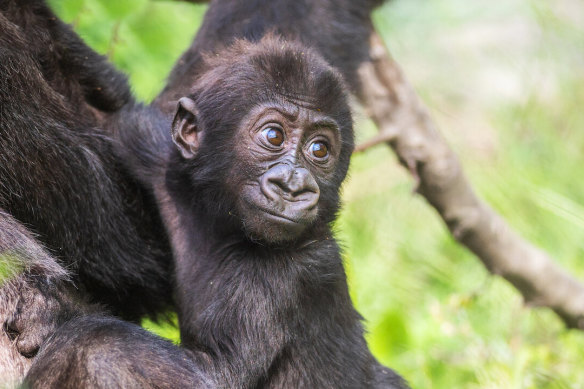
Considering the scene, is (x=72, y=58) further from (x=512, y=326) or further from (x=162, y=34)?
(x=512, y=326)

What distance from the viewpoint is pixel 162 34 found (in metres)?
6.91

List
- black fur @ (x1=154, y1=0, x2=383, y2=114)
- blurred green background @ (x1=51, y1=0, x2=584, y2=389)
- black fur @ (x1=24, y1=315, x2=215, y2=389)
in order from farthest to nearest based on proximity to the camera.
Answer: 1. blurred green background @ (x1=51, y1=0, x2=584, y2=389)
2. black fur @ (x1=154, y1=0, x2=383, y2=114)
3. black fur @ (x1=24, y1=315, x2=215, y2=389)

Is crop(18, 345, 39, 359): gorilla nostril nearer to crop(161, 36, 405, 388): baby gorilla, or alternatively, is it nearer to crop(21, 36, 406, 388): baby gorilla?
crop(21, 36, 406, 388): baby gorilla

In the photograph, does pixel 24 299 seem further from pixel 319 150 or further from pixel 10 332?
pixel 319 150

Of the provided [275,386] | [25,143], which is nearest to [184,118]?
[25,143]

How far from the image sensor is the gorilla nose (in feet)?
12.4

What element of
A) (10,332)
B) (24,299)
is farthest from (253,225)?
(10,332)

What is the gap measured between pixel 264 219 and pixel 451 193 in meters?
2.64

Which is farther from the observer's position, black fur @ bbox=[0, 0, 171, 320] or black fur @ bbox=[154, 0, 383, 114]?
black fur @ bbox=[154, 0, 383, 114]

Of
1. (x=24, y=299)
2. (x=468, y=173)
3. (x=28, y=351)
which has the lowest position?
(x=468, y=173)

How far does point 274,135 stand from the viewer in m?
3.96

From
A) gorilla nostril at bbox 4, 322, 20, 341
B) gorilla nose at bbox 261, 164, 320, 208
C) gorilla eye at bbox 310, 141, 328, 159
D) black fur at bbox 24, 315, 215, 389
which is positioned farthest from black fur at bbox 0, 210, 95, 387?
gorilla eye at bbox 310, 141, 328, 159

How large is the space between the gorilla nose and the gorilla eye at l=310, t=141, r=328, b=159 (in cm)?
21

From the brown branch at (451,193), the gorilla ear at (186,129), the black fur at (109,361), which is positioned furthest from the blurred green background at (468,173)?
the black fur at (109,361)
